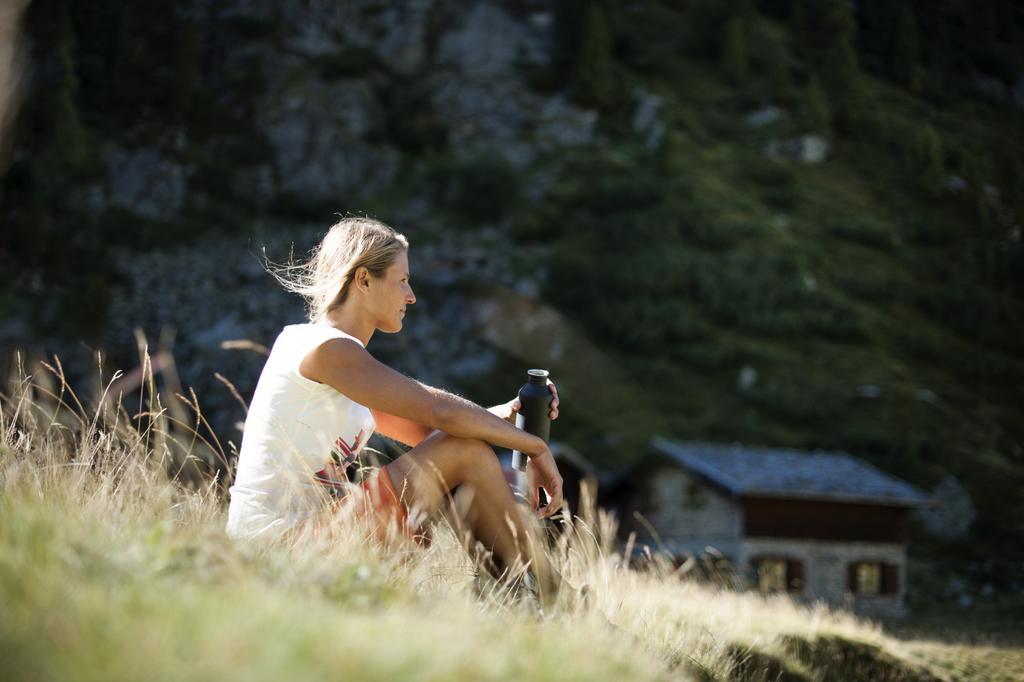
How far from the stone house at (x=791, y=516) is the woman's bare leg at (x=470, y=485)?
63.1 ft

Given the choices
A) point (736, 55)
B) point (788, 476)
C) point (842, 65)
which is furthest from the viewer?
point (842, 65)

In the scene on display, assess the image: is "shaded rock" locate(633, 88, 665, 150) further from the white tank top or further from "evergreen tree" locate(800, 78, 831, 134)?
the white tank top

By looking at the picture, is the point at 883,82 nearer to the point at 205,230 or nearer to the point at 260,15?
the point at 260,15

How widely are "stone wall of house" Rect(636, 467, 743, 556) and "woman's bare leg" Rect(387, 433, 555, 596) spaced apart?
19.6 metres

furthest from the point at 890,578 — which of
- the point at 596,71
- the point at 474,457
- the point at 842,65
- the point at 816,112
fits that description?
the point at 842,65

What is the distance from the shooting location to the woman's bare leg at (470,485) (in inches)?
116

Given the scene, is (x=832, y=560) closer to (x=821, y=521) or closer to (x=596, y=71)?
(x=821, y=521)

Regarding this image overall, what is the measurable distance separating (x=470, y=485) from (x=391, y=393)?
345 millimetres

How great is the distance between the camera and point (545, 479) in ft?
10.4

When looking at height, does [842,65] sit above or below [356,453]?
above

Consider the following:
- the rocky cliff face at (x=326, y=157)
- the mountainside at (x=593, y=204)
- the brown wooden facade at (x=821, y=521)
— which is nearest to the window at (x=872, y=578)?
the brown wooden facade at (x=821, y=521)

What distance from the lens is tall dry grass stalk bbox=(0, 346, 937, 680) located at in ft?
5.44

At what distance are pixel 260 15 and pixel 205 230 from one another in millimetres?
16557

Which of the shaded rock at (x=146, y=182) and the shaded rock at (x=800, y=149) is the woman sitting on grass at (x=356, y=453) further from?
the shaded rock at (x=800, y=149)
